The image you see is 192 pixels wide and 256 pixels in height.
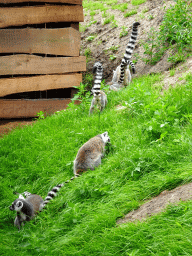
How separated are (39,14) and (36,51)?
90cm

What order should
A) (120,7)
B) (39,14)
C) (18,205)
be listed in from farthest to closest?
(120,7)
(39,14)
(18,205)

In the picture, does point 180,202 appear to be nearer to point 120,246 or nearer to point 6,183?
point 120,246

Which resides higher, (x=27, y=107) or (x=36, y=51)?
(x=36, y=51)

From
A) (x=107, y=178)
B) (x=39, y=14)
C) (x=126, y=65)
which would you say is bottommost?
(x=107, y=178)

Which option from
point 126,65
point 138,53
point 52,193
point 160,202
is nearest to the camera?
point 160,202

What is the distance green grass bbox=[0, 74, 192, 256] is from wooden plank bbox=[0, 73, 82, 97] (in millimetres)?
1582

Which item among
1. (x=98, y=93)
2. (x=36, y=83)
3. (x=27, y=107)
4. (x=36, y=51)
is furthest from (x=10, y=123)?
(x=98, y=93)

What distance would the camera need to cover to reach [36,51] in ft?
23.1

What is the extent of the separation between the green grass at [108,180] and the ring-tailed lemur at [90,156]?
0.15 m

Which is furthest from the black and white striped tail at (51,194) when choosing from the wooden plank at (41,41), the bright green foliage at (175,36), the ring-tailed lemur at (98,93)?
the bright green foliage at (175,36)

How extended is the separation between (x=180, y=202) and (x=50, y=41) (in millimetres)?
5641

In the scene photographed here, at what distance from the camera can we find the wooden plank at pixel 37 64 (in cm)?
692

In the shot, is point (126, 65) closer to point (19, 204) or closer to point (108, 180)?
point (108, 180)

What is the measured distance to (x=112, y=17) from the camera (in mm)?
11281
